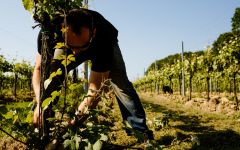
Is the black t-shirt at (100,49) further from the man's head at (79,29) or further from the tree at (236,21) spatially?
the tree at (236,21)

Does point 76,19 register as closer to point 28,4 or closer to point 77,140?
point 28,4

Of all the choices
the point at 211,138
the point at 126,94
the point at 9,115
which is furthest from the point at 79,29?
the point at 211,138

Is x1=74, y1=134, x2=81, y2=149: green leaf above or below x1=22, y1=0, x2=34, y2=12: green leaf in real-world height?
below

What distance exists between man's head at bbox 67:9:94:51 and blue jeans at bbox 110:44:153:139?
87 centimetres

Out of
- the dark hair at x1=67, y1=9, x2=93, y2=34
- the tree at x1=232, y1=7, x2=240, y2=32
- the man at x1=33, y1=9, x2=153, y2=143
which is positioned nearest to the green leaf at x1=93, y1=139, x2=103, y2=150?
the man at x1=33, y1=9, x2=153, y2=143

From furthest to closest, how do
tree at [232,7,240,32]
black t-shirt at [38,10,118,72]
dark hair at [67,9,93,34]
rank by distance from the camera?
tree at [232,7,240,32] < black t-shirt at [38,10,118,72] < dark hair at [67,9,93,34]

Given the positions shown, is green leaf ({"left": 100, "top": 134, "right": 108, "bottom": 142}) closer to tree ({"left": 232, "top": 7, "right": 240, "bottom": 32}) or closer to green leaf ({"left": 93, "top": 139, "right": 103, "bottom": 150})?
green leaf ({"left": 93, "top": 139, "right": 103, "bottom": 150})

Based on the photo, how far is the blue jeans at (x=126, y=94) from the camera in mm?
3617

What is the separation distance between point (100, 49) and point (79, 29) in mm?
637

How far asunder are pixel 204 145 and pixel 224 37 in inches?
3001

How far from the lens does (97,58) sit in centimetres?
322

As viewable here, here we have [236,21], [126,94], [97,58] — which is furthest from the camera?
[236,21]

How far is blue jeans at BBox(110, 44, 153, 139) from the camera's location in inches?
142

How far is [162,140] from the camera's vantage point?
4.86 meters
